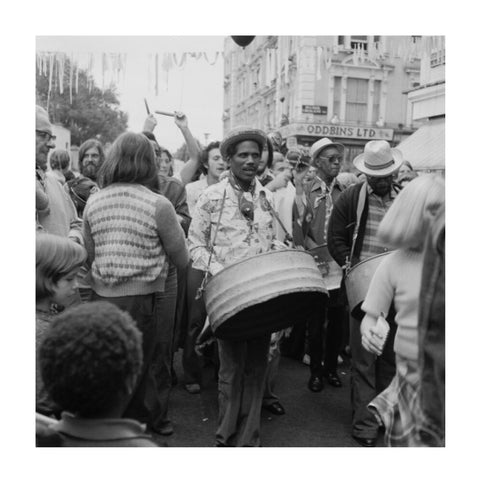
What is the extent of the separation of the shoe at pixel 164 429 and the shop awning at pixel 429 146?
7.08 ft

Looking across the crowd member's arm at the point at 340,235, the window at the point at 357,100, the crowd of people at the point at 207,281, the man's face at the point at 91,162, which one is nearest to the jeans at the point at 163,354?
the crowd of people at the point at 207,281

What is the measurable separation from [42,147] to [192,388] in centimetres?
208

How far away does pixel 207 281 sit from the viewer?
3.11 metres

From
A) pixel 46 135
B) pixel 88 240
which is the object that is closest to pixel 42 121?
pixel 46 135

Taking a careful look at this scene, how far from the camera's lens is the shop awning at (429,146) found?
10.7 feet

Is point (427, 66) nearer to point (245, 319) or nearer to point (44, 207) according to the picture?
point (245, 319)

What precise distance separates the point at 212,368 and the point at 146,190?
2.36 metres

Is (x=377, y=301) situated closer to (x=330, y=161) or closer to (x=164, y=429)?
(x=164, y=429)

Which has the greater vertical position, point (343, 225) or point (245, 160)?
point (245, 160)

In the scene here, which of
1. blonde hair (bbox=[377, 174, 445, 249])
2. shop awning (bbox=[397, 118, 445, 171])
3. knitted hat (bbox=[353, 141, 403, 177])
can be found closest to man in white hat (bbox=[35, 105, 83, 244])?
blonde hair (bbox=[377, 174, 445, 249])

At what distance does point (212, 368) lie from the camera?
4957mm

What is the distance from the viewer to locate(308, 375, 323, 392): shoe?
4.38 m

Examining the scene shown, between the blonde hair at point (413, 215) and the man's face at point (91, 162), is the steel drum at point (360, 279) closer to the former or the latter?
the blonde hair at point (413, 215)
